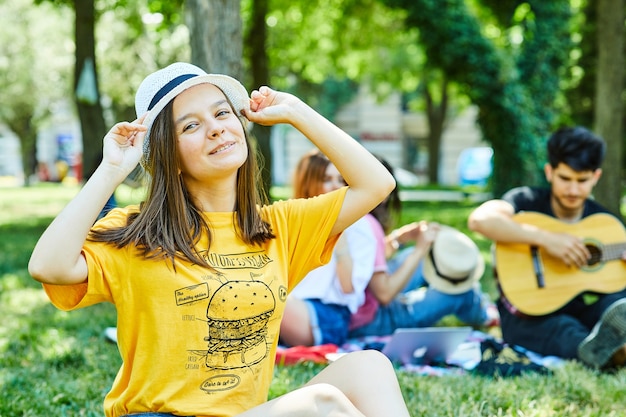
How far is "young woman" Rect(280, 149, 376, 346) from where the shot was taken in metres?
4.31

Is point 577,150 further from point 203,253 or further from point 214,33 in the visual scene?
point 203,253

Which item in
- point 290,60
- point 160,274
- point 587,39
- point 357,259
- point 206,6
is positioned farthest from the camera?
point 290,60

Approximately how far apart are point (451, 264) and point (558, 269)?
2.12 ft

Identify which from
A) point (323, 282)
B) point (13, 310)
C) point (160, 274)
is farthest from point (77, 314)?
point (160, 274)

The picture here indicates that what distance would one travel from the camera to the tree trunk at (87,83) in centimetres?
1225

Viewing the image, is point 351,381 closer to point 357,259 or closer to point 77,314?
point 357,259

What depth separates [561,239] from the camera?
4.46 m

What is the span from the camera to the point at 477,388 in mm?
3512

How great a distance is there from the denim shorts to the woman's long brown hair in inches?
75.3

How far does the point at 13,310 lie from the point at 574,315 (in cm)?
409

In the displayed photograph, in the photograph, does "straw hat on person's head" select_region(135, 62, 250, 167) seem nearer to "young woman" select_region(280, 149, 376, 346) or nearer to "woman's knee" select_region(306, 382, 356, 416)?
"woman's knee" select_region(306, 382, 356, 416)

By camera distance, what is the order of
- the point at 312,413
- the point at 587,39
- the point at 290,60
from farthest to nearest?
the point at 290,60, the point at 587,39, the point at 312,413

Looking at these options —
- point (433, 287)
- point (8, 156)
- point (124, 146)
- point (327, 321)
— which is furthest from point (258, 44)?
point (8, 156)

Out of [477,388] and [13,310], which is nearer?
[477,388]
